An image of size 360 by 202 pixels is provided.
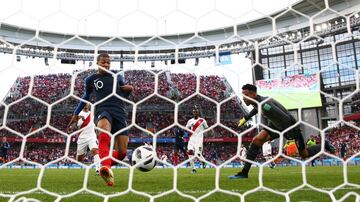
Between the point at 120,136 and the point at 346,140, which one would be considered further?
the point at 346,140

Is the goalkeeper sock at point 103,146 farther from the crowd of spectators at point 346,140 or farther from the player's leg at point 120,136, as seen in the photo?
the crowd of spectators at point 346,140

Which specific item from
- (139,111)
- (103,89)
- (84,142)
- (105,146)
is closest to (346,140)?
(84,142)

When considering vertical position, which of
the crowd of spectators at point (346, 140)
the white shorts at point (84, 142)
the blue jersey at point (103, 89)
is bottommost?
the crowd of spectators at point (346, 140)

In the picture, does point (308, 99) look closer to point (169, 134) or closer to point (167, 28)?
point (169, 134)

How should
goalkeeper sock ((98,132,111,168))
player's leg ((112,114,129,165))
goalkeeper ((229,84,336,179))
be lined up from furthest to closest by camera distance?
1. goalkeeper ((229,84,336,179))
2. player's leg ((112,114,129,165))
3. goalkeeper sock ((98,132,111,168))

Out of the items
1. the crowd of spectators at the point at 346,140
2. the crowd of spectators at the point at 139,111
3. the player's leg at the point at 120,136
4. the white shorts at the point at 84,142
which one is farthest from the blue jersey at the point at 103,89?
the crowd of spectators at the point at 139,111

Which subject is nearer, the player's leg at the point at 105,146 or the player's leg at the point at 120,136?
the player's leg at the point at 105,146

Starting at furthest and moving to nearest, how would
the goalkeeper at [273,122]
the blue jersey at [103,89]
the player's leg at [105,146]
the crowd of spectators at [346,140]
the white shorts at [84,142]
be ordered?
the crowd of spectators at [346,140] → the white shorts at [84,142] → the goalkeeper at [273,122] → the blue jersey at [103,89] → the player's leg at [105,146]

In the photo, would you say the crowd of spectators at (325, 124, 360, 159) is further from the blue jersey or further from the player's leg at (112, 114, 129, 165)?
the blue jersey

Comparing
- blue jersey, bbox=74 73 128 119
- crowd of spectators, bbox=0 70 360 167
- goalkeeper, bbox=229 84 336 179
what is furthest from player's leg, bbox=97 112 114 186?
crowd of spectators, bbox=0 70 360 167

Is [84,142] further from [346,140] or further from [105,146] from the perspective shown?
[346,140]

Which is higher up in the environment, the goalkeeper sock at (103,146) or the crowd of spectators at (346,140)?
the goalkeeper sock at (103,146)

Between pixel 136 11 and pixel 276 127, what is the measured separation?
3334mm

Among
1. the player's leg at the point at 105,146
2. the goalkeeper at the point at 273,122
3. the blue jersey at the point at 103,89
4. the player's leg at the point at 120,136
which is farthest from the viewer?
the goalkeeper at the point at 273,122
